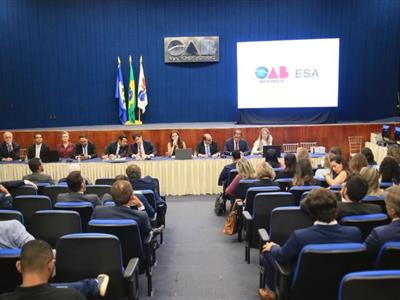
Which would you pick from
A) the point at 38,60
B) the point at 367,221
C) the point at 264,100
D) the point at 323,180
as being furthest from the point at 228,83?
the point at 367,221

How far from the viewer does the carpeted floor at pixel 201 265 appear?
140 inches

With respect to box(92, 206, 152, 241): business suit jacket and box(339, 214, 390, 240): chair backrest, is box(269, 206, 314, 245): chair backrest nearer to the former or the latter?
box(339, 214, 390, 240): chair backrest

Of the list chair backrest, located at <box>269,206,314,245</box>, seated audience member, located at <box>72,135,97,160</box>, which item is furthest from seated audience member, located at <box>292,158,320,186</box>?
seated audience member, located at <box>72,135,97,160</box>

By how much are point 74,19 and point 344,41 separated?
7580mm

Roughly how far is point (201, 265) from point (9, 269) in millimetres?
2056

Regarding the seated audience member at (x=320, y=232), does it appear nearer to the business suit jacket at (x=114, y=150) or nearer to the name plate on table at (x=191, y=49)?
the business suit jacket at (x=114, y=150)

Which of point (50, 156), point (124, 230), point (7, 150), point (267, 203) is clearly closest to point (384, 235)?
point (267, 203)

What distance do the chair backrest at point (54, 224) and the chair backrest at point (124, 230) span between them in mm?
289

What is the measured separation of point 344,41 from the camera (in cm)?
1119

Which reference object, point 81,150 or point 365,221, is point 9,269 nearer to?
point 365,221

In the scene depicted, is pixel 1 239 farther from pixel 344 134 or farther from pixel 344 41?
pixel 344 41

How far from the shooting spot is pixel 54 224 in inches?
129

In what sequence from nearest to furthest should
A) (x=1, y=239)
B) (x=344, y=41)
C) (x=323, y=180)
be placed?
(x=1, y=239) < (x=323, y=180) < (x=344, y=41)

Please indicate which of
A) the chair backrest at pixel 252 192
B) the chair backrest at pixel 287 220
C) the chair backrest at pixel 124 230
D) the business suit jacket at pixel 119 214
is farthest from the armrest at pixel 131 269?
the chair backrest at pixel 252 192
